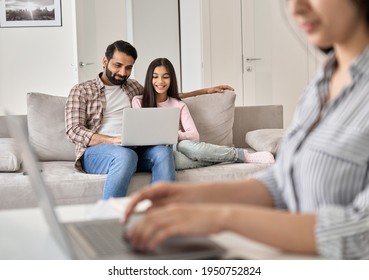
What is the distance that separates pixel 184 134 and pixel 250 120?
18.0 inches

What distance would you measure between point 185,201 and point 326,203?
187 millimetres

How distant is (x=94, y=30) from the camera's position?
4.70 metres

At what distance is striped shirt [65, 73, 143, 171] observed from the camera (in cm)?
272

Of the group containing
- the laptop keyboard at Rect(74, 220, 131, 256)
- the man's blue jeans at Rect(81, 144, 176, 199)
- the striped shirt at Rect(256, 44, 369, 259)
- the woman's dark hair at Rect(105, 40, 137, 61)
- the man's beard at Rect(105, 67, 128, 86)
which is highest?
the woman's dark hair at Rect(105, 40, 137, 61)

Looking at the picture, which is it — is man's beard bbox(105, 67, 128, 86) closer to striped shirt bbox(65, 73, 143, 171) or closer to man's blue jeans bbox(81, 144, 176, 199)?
striped shirt bbox(65, 73, 143, 171)

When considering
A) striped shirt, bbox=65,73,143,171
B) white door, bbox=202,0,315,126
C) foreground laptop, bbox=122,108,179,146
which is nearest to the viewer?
foreground laptop, bbox=122,108,179,146

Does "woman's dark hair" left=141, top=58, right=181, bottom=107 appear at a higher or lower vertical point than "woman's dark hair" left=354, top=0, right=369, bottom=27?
lower

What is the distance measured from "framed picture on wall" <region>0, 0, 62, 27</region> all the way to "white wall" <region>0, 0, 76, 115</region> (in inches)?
1.4

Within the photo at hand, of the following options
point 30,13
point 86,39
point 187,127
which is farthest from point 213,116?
point 30,13

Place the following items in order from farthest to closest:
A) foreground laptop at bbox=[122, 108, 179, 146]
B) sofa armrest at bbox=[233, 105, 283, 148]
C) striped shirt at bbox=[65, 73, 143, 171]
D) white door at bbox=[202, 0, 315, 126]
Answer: white door at bbox=[202, 0, 315, 126] → sofa armrest at bbox=[233, 105, 283, 148] → striped shirt at bbox=[65, 73, 143, 171] → foreground laptop at bbox=[122, 108, 179, 146]

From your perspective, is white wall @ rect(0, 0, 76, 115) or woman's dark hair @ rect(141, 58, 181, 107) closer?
woman's dark hair @ rect(141, 58, 181, 107)

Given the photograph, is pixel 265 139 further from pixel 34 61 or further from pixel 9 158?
pixel 34 61

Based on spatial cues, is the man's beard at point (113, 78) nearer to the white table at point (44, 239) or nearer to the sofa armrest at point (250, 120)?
the sofa armrest at point (250, 120)

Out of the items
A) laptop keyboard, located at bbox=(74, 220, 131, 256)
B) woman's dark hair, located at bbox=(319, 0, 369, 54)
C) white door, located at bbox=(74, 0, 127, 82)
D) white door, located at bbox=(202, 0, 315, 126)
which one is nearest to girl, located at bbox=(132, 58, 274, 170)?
white door, located at bbox=(74, 0, 127, 82)
